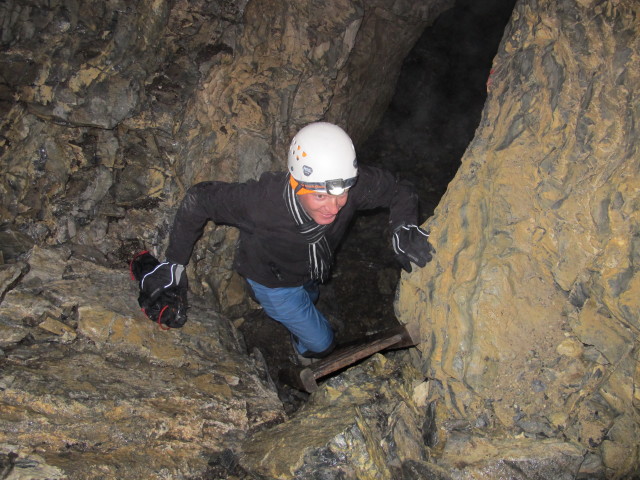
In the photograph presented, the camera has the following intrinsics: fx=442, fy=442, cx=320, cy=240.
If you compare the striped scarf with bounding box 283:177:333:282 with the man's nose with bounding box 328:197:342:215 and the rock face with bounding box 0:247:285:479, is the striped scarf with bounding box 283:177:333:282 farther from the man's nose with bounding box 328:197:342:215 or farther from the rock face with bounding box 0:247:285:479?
the rock face with bounding box 0:247:285:479

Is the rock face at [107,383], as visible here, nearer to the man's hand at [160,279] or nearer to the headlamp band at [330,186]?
the man's hand at [160,279]

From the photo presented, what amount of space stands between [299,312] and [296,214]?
1.17 m

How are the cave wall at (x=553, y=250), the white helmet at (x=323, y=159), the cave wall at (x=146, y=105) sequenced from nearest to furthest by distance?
1. the cave wall at (x=553, y=250)
2. the white helmet at (x=323, y=159)
3. the cave wall at (x=146, y=105)

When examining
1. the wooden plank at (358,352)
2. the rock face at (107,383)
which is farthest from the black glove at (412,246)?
the rock face at (107,383)

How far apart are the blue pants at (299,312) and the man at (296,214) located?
1 centimetres

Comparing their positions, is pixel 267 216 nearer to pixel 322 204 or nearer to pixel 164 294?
pixel 322 204

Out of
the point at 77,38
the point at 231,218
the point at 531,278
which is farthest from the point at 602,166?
the point at 77,38

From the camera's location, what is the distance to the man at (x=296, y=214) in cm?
295

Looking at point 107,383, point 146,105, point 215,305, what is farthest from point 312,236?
point 146,105

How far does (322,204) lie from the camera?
3049 millimetres

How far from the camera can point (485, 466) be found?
2.41 metres

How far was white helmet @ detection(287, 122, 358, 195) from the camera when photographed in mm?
2896

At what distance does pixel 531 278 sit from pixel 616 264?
0.45 metres

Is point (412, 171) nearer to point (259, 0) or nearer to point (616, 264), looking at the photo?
point (259, 0)
